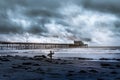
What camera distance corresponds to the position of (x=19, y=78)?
27.2 m

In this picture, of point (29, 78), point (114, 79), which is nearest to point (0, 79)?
point (29, 78)

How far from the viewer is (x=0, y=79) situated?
25.9 m

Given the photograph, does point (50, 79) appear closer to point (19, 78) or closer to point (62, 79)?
point (62, 79)

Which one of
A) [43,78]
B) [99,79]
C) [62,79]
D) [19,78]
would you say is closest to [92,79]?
[99,79]

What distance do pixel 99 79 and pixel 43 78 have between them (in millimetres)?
4939

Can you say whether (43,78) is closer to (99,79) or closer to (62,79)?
(62,79)

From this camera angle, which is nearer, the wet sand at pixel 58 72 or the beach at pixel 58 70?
the wet sand at pixel 58 72

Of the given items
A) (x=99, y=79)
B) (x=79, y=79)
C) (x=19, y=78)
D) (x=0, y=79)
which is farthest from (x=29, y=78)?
(x=99, y=79)

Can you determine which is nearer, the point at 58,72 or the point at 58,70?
the point at 58,72

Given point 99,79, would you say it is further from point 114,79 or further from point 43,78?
point 43,78

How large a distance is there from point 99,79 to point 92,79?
1.99 feet

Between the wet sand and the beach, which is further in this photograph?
the beach

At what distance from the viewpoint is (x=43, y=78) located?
27.4 metres

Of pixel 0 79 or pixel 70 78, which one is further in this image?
pixel 70 78
